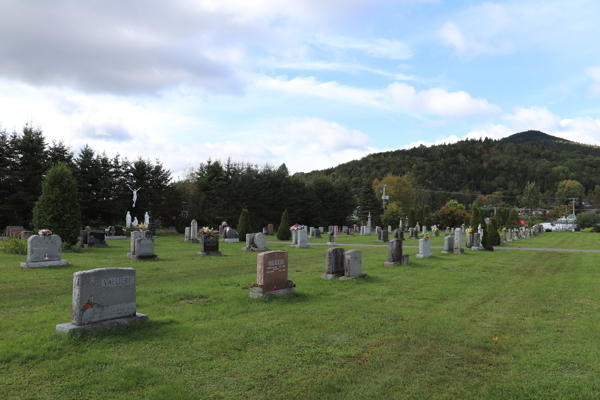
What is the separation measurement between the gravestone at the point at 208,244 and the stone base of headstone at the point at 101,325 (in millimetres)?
12001

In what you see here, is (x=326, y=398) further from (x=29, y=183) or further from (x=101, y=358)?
(x=29, y=183)

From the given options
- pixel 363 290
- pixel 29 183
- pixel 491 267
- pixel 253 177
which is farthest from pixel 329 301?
pixel 253 177

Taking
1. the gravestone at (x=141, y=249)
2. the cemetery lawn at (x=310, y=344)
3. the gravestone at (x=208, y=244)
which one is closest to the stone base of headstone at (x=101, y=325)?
the cemetery lawn at (x=310, y=344)

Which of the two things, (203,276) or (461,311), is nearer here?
(461,311)

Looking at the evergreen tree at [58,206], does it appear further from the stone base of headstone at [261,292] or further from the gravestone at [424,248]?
the gravestone at [424,248]

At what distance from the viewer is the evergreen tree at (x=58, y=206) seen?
17.5 m

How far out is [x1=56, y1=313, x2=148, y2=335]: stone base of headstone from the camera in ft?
19.7

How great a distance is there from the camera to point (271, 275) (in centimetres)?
926

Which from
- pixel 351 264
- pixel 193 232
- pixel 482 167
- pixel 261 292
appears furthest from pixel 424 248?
pixel 482 167

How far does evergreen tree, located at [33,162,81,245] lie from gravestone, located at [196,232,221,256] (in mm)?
5537

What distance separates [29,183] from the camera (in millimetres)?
32750

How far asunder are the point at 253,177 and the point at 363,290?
40874mm

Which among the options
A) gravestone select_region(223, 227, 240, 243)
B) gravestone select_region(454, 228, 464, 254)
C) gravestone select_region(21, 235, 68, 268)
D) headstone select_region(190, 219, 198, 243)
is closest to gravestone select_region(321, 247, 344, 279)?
gravestone select_region(21, 235, 68, 268)

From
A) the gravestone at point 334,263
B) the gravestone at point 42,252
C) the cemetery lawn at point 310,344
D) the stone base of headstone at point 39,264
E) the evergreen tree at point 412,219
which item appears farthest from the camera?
the evergreen tree at point 412,219
